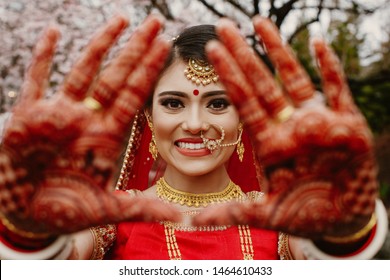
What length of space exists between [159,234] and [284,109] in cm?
71

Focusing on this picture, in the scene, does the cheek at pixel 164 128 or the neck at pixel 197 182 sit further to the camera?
the neck at pixel 197 182

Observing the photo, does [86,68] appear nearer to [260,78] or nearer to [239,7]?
[260,78]

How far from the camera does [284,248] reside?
5.46ft

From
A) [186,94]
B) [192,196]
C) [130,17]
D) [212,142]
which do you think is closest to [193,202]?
[192,196]

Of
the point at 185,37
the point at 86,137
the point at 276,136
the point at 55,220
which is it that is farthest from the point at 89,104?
the point at 185,37

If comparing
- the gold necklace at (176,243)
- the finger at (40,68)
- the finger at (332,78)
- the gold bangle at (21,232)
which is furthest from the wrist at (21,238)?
the finger at (332,78)

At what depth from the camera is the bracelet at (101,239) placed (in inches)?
64.1

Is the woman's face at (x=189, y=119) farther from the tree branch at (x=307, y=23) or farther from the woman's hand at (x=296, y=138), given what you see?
the tree branch at (x=307, y=23)

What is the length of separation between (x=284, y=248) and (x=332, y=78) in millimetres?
679

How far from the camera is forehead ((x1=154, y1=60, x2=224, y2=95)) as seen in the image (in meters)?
1.58

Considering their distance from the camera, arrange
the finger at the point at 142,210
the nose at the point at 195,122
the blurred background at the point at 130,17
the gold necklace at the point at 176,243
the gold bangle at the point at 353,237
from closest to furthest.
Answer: the finger at the point at 142,210, the gold bangle at the point at 353,237, the nose at the point at 195,122, the gold necklace at the point at 176,243, the blurred background at the point at 130,17

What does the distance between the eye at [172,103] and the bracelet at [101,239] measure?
0.46 metres

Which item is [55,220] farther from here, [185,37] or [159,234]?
[185,37]

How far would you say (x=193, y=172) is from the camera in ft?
5.27
